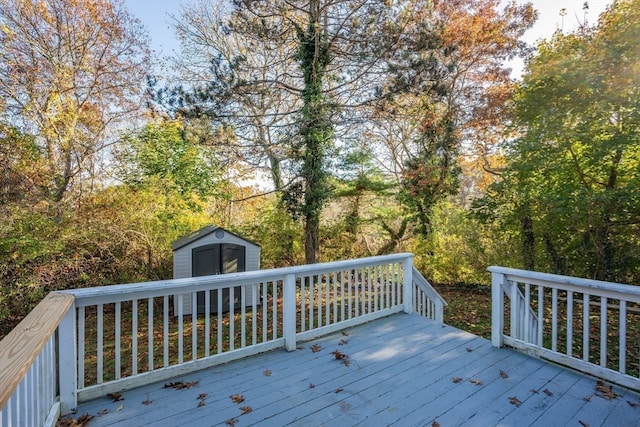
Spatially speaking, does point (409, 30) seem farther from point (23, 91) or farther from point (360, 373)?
point (23, 91)

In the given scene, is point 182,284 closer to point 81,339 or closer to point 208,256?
point 81,339

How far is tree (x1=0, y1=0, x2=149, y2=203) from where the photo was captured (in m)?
7.04

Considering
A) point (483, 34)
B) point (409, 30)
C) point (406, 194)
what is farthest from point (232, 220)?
point (483, 34)

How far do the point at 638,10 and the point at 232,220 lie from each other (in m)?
9.13

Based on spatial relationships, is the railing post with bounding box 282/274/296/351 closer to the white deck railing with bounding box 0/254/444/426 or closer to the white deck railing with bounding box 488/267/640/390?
the white deck railing with bounding box 0/254/444/426

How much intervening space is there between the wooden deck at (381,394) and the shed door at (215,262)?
2.81 meters

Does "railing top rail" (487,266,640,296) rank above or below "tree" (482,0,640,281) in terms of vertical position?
below

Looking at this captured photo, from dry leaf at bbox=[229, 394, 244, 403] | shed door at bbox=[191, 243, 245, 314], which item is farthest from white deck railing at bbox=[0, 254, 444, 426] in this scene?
dry leaf at bbox=[229, 394, 244, 403]

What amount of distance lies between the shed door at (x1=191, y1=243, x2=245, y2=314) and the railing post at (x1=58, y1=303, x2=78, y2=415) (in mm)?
3188

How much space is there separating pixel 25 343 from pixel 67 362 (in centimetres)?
99

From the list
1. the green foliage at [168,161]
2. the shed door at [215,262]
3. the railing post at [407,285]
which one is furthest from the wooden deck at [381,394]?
the green foliage at [168,161]

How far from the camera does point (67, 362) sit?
201 centimetres

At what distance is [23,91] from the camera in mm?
7168

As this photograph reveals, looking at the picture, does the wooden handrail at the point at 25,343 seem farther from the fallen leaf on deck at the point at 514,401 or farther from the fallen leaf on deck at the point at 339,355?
the fallen leaf on deck at the point at 514,401
